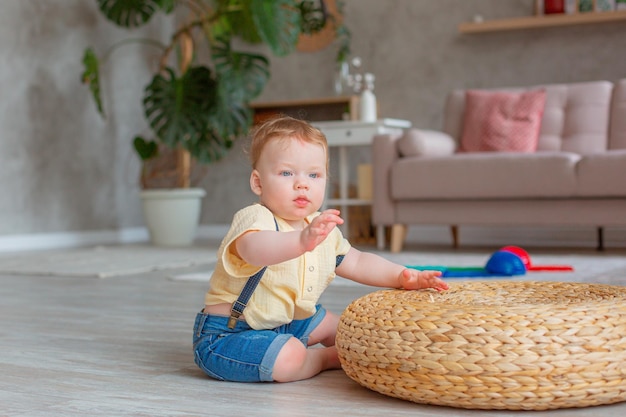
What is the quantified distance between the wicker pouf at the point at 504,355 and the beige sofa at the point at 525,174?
8.83 feet

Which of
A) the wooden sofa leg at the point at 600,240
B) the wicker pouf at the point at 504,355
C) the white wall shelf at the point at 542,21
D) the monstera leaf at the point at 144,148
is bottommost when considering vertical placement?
the wooden sofa leg at the point at 600,240

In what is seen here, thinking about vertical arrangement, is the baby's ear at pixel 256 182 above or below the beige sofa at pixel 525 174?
above

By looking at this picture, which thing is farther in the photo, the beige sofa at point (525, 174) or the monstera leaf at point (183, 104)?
the monstera leaf at point (183, 104)

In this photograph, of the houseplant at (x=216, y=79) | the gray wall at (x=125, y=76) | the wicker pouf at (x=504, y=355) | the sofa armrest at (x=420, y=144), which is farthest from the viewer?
the gray wall at (x=125, y=76)

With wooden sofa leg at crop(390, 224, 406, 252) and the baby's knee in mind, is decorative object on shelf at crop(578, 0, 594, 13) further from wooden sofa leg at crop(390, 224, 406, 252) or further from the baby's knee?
the baby's knee

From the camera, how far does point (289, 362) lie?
140 centimetres

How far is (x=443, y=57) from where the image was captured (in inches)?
212

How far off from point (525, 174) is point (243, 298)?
2737mm

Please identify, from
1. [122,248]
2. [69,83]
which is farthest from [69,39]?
[122,248]

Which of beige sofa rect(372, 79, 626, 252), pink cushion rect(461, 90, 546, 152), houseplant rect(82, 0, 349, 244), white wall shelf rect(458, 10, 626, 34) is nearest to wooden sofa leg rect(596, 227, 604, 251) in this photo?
beige sofa rect(372, 79, 626, 252)

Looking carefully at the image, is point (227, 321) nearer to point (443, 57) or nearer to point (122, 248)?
point (122, 248)

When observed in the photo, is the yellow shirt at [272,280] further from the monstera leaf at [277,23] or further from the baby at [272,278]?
the monstera leaf at [277,23]

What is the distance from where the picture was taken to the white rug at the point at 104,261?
11.8ft

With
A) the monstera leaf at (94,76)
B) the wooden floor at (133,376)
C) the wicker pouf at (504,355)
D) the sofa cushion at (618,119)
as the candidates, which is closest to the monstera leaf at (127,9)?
the monstera leaf at (94,76)
